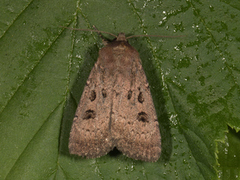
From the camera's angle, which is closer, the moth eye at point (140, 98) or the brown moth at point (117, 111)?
the brown moth at point (117, 111)

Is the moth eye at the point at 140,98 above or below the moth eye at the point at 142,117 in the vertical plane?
above

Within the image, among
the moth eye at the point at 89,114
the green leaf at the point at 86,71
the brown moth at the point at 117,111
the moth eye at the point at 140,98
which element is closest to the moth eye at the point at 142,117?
the brown moth at the point at 117,111

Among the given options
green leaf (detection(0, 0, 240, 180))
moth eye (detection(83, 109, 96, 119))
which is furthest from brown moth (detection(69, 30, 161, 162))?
green leaf (detection(0, 0, 240, 180))

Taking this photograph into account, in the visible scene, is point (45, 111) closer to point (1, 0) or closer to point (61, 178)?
point (61, 178)

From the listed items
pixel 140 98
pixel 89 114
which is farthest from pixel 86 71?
pixel 140 98

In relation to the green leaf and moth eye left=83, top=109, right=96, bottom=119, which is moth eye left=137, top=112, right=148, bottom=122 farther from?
moth eye left=83, top=109, right=96, bottom=119

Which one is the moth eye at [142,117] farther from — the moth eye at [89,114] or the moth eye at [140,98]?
the moth eye at [89,114]

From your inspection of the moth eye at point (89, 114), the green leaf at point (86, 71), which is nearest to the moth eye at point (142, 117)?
the green leaf at point (86, 71)
